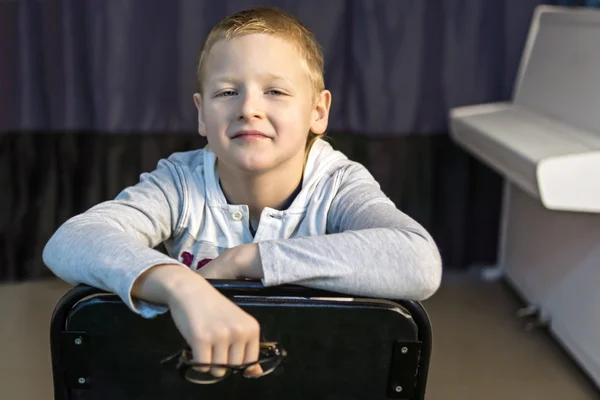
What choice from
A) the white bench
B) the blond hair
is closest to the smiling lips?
the blond hair

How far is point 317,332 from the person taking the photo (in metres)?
0.79

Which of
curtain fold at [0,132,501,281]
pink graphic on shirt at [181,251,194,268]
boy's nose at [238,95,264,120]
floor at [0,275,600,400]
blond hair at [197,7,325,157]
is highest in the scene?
blond hair at [197,7,325,157]

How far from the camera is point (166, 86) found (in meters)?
2.40

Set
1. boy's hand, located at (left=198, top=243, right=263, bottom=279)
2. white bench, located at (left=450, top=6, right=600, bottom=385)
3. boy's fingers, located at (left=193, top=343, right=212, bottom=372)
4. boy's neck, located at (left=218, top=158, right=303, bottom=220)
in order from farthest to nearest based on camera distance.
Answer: white bench, located at (left=450, top=6, right=600, bottom=385) < boy's neck, located at (left=218, top=158, right=303, bottom=220) < boy's hand, located at (left=198, top=243, right=263, bottom=279) < boy's fingers, located at (left=193, top=343, right=212, bottom=372)

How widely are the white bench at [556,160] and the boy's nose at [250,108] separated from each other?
94 centimetres

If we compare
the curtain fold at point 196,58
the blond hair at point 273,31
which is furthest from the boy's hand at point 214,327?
the curtain fold at point 196,58

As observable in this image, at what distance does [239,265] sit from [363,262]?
0.15 meters

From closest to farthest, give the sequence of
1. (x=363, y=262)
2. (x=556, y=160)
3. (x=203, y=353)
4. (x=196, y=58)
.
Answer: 1. (x=203, y=353)
2. (x=363, y=262)
3. (x=556, y=160)
4. (x=196, y=58)

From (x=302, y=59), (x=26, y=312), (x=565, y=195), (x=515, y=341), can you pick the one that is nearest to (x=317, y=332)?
(x=302, y=59)

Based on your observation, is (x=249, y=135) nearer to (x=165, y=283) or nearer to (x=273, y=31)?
(x=273, y=31)

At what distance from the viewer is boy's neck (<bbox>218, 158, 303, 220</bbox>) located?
113cm

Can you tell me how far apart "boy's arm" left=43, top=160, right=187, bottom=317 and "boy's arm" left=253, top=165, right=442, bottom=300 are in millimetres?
126

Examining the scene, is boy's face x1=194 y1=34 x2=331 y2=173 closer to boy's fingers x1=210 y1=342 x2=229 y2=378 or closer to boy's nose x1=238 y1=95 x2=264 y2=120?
boy's nose x1=238 y1=95 x2=264 y2=120

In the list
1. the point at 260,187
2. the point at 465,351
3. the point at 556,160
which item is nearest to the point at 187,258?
the point at 260,187
